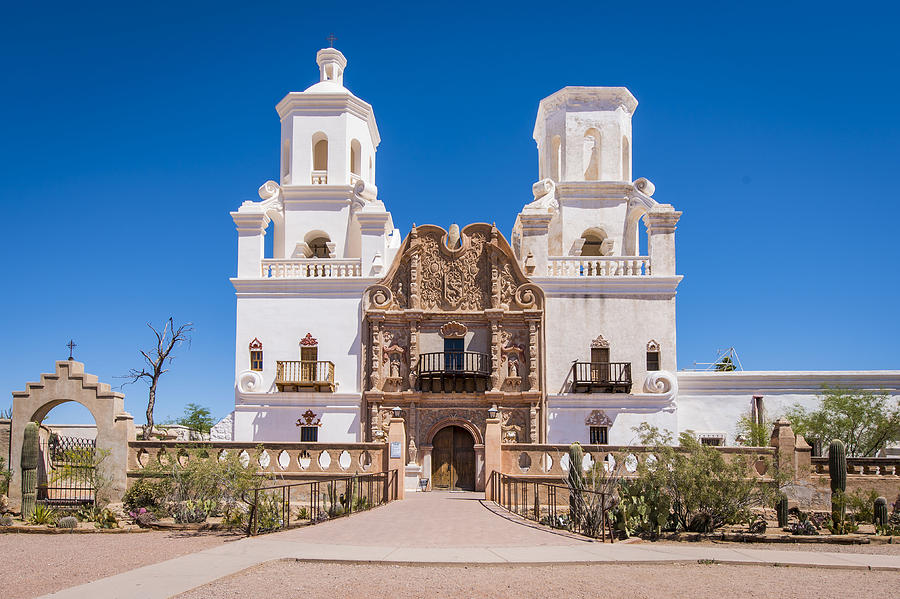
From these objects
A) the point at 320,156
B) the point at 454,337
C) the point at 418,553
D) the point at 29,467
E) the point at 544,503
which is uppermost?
the point at 320,156

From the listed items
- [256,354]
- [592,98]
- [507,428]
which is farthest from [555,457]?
[592,98]

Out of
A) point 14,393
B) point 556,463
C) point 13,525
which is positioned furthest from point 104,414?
point 556,463

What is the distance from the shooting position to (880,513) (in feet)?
65.1

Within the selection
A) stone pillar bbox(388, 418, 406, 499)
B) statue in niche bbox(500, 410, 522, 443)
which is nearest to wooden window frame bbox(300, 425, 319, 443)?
stone pillar bbox(388, 418, 406, 499)

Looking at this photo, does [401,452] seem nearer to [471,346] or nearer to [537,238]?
[471,346]

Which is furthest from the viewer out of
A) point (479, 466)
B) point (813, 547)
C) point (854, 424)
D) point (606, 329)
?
point (606, 329)

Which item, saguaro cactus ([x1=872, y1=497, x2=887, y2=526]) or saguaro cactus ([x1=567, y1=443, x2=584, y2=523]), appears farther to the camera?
saguaro cactus ([x1=872, y1=497, x2=887, y2=526])

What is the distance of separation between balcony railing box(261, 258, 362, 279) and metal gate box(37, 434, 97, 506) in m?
11.6

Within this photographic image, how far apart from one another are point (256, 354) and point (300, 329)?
197 centimetres

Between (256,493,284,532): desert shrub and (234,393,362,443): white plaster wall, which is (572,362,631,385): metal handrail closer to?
(234,393,362,443): white plaster wall

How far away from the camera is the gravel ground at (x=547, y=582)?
436 inches

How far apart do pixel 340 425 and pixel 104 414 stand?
10.7 metres

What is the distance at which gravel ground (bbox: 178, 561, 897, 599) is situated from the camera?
11.1 m

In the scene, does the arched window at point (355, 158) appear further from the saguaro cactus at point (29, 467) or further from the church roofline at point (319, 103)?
the saguaro cactus at point (29, 467)
